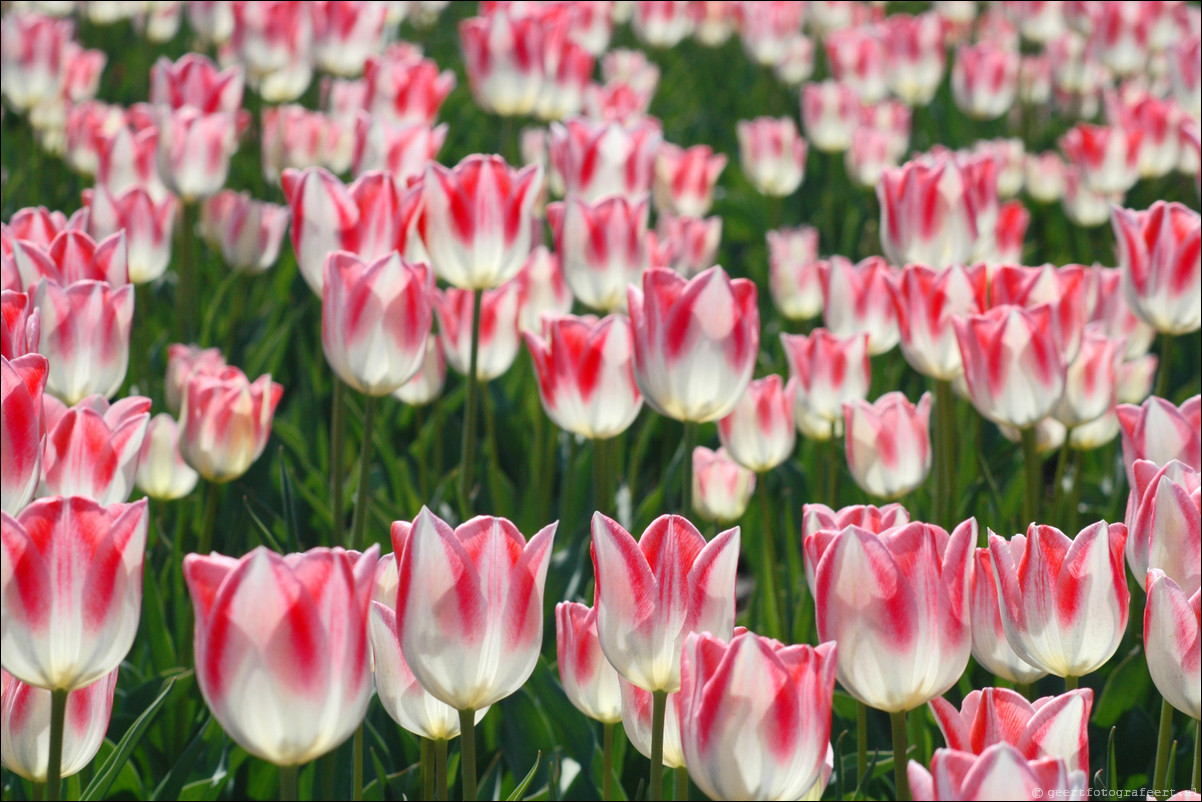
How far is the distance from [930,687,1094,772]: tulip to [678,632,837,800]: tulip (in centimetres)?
12

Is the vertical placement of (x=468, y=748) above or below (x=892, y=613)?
below

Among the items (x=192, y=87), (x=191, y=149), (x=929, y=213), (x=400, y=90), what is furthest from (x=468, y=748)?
(x=192, y=87)

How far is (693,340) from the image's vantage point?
1.43 m

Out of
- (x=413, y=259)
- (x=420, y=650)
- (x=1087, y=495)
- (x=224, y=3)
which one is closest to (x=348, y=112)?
(x=224, y=3)

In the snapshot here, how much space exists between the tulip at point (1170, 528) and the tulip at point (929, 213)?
1.09 meters

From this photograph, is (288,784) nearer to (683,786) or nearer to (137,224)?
(683,786)

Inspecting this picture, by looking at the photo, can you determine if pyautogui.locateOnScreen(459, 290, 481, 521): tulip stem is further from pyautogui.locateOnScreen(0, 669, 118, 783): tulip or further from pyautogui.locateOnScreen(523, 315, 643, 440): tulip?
pyautogui.locateOnScreen(0, 669, 118, 783): tulip

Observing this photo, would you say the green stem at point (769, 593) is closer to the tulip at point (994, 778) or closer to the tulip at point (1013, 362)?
the tulip at point (1013, 362)

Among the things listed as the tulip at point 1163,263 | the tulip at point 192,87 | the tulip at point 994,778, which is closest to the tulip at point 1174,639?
the tulip at point 994,778

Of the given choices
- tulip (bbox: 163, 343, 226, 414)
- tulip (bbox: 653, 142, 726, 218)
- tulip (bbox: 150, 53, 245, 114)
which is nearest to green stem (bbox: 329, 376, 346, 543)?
tulip (bbox: 163, 343, 226, 414)

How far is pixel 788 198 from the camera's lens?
14.6 ft

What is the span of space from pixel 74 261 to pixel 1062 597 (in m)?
1.32

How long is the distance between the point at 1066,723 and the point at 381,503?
142 cm

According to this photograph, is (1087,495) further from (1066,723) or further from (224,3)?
(224,3)
